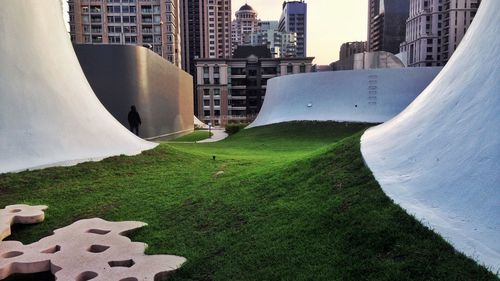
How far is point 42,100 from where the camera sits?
8.09 metres

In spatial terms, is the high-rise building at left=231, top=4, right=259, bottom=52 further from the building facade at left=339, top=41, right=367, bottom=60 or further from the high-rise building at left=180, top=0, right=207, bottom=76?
the building facade at left=339, top=41, right=367, bottom=60

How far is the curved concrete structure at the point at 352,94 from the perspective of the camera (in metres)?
20.0

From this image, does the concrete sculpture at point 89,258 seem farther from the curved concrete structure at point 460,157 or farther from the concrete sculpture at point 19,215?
the curved concrete structure at point 460,157

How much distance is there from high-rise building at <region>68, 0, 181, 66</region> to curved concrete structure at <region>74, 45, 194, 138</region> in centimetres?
4316

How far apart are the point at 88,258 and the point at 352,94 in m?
19.2

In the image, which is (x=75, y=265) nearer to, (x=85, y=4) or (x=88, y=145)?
(x=88, y=145)

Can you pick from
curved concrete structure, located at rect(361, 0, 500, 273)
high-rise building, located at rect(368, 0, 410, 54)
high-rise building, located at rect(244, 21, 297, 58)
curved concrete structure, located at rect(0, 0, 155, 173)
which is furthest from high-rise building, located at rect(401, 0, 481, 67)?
curved concrete structure, located at rect(361, 0, 500, 273)

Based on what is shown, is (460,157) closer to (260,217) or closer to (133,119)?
(260,217)

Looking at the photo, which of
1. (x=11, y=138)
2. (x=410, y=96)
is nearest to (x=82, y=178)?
(x=11, y=138)

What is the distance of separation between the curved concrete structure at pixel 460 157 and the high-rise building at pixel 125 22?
193 ft

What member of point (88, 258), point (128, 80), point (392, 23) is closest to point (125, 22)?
point (128, 80)

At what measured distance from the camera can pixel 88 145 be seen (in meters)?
8.67

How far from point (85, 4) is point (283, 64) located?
3225 centimetres

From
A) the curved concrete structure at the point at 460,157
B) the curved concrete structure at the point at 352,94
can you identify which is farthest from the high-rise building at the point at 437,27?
the curved concrete structure at the point at 460,157
